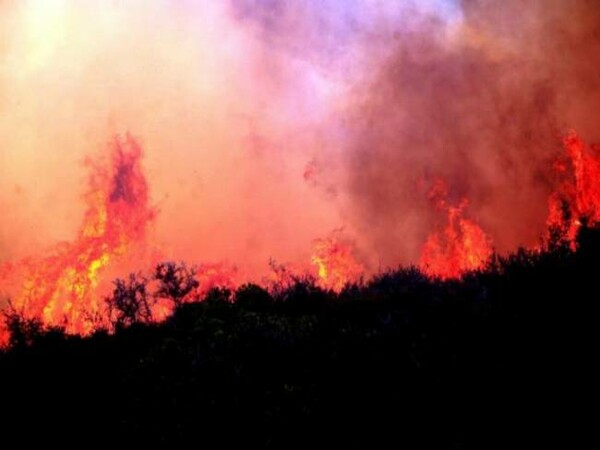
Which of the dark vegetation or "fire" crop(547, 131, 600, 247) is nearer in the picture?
the dark vegetation

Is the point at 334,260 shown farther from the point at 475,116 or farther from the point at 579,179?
the point at 579,179

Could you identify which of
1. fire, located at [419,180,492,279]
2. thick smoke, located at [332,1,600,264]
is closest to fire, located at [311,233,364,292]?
thick smoke, located at [332,1,600,264]

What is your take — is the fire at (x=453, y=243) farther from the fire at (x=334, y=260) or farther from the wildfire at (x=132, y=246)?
the fire at (x=334, y=260)

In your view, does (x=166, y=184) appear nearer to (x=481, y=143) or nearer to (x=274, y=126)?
(x=274, y=126)

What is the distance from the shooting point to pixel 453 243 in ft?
119

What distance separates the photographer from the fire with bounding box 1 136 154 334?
4606 centimetres

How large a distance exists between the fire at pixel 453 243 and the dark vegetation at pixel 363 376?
88.0 feet

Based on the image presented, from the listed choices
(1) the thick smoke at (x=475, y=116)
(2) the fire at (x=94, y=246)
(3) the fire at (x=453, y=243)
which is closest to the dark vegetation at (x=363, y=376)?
(3) the fire at (x=453, y=243)

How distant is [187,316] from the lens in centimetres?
952

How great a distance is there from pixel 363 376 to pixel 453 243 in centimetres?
3374

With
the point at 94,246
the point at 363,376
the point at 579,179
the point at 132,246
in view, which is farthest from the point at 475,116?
the point at 363,376

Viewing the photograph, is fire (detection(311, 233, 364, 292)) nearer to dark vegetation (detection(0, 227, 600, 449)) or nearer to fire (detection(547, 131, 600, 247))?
fire (detection(547, 131, 600, 247))

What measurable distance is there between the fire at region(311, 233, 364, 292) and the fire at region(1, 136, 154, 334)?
2160 cm

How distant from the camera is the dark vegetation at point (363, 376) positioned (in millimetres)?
3680
